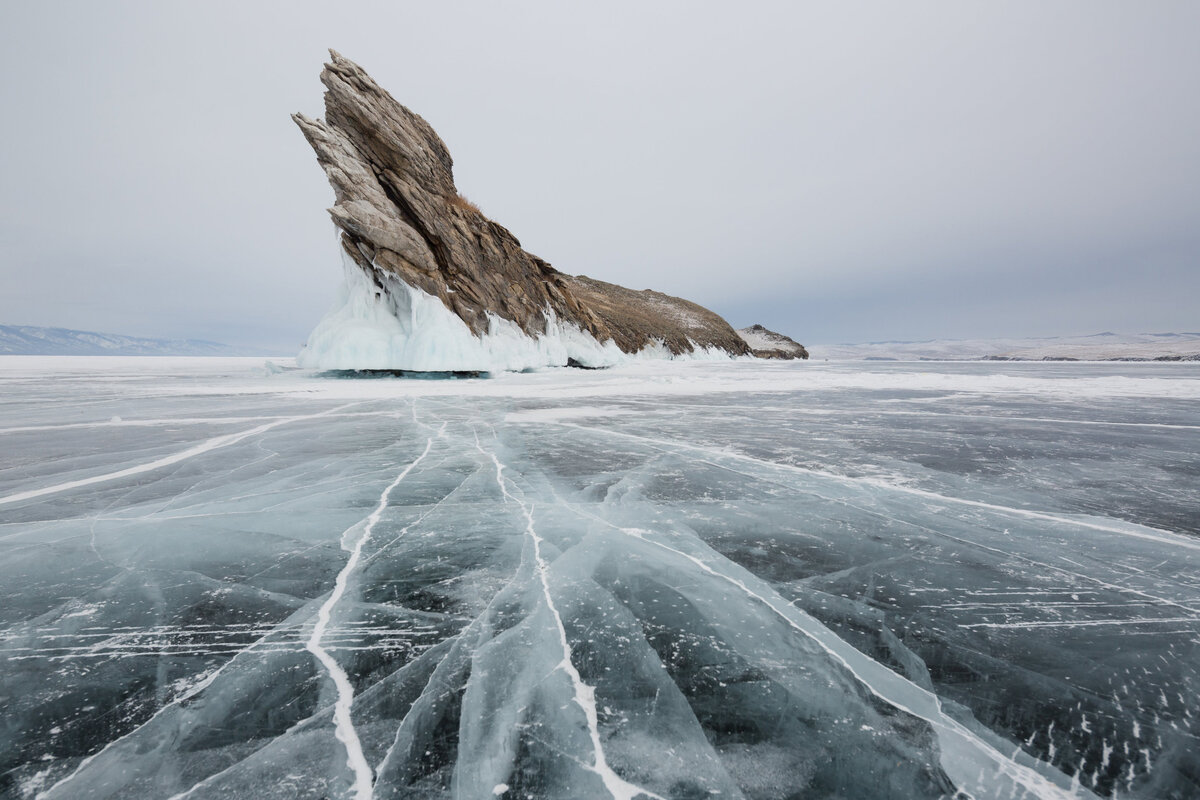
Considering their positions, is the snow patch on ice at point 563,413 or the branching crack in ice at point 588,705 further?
the snow patch on ice at point 563,413

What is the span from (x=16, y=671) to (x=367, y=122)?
2022cm

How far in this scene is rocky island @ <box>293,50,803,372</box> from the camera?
16469mm

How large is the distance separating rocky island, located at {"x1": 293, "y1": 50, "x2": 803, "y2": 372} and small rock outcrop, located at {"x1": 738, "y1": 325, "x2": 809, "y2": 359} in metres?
68.2

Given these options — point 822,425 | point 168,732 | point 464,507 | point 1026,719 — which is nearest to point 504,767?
point 168,732

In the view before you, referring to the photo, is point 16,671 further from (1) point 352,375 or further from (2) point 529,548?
(1) point 352,375

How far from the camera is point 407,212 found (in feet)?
60.1

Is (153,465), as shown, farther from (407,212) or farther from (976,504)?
(407,212)

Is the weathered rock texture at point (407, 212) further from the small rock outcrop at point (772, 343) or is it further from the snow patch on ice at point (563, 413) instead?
the small rock outcrop at point (772, 343)

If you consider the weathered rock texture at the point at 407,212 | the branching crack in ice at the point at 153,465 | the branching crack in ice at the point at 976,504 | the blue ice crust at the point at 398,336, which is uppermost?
the weathered rock texture at the point at 407,212

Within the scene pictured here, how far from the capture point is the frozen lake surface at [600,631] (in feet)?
3.83

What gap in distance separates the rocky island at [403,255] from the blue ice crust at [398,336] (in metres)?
0.04

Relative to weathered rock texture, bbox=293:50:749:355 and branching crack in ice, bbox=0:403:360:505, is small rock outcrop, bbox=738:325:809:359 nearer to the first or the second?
weathered rock texture, bbox=293:50:749:355

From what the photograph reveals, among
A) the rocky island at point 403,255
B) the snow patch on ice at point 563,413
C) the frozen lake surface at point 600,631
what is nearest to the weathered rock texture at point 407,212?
the rocky island at point 403,255

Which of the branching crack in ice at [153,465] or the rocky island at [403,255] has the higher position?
the rocky island at [403,255]
